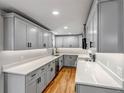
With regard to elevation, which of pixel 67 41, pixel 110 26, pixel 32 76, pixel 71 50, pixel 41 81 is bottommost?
pixel 41 81

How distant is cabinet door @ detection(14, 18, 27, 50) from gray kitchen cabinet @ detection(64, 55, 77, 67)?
14.2 feet

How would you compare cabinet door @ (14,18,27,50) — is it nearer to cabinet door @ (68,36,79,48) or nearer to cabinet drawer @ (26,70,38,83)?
cabinet drawer @ (26,70,38,83)

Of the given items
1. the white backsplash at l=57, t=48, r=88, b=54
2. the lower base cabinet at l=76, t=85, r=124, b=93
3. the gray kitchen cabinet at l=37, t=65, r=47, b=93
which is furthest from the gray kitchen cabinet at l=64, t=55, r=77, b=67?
the lower base cabinet at l=76, t=85, r=124, b=93

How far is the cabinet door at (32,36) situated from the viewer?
8.85 feet

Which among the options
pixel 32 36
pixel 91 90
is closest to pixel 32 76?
pixel 32 36

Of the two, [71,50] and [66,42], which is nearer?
[66,42]

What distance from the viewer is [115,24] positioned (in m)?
1.21

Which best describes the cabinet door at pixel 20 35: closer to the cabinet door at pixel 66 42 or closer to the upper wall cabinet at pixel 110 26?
the upper wall cabinet at pixel 110 26

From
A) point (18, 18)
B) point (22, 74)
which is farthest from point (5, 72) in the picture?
point (18, 18)

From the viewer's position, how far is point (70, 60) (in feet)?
21.2

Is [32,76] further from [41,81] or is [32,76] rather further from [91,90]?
[91,90]

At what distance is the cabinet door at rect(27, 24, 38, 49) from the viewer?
2.70 meters

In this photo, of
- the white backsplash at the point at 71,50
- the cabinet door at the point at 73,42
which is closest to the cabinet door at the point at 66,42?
the cabinet door at the point at 73,42

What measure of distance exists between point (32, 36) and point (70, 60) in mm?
4110
